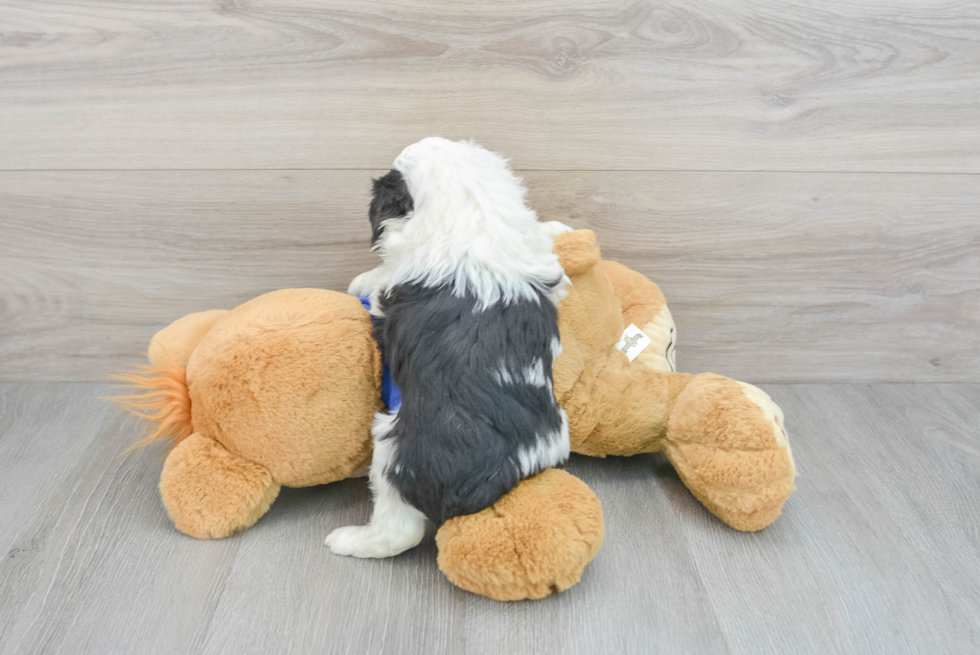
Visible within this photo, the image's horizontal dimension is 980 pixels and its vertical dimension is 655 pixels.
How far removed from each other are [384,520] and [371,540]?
0.12 ft

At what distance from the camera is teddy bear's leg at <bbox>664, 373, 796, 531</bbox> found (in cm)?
78

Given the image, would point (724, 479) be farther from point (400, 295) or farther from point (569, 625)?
point (400, 295)

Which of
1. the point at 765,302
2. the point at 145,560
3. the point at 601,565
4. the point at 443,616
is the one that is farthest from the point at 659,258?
the point at 145,560

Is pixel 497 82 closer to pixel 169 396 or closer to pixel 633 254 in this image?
pixel 633 254

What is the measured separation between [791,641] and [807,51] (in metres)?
0.74

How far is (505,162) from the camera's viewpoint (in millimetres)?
800

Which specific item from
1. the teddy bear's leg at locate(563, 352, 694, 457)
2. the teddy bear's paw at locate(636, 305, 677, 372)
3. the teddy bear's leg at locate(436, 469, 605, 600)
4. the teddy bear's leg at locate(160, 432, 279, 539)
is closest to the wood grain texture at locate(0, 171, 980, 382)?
the teddy bear's paw at locate(636, 305, 677, 372)

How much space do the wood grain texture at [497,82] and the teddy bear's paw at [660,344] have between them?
8.8 inches

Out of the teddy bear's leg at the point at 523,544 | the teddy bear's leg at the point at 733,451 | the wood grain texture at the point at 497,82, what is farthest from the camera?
the wood grain texture at the point at 497,82

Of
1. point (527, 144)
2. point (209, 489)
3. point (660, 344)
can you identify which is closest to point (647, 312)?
point (660, 344)

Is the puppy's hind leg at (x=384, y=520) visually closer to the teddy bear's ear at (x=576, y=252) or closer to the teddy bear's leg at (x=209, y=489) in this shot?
the teddy bear's leg at (x=209, y=489)

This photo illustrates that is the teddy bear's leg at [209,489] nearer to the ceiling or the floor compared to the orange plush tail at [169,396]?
nearer to the floor

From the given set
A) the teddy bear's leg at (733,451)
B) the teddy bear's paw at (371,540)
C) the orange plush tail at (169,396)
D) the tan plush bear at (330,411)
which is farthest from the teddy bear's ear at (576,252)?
the orange plush tail at (169,396)

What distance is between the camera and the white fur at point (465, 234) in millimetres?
704
